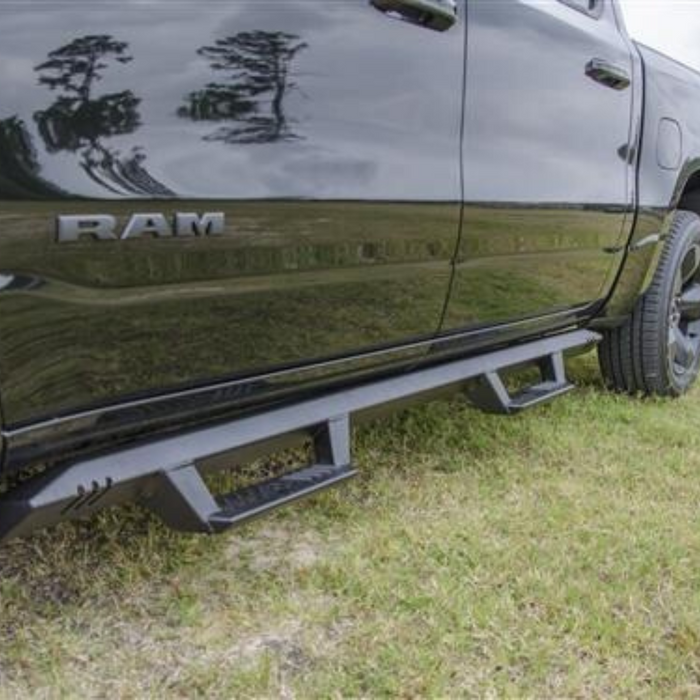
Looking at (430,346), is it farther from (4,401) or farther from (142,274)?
(4,401)

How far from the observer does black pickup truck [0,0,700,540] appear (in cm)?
131

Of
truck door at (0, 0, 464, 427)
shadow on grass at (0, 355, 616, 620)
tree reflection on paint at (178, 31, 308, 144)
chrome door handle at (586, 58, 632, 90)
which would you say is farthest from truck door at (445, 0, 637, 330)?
tree reflection on paint at (178, 31, 308, 144)

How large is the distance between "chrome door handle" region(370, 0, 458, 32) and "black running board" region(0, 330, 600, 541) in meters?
0.78

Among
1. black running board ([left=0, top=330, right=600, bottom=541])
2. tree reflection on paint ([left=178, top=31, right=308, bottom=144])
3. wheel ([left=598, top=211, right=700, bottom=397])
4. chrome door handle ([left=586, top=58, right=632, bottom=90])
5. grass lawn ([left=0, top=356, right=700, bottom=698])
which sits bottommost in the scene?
wheel ([left=598, top=211, right=700, bottom=397])

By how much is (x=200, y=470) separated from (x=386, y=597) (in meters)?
0.49

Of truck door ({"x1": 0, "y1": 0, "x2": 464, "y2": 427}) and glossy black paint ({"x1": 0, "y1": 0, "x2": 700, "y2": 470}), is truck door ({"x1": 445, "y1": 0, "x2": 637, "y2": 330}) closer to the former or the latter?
glossy black paint ({"x1": 0, "y1": 0, "x2": 700, "y2": 470})

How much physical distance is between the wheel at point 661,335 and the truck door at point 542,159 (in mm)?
412

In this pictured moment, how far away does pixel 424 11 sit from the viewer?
73.6 inches

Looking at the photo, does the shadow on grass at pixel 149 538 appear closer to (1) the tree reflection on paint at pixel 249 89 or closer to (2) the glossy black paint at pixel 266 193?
(2) the glossy black paint at pixel 266 193

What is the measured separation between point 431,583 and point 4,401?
96 cm

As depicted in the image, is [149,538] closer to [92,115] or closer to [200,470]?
[200,470]

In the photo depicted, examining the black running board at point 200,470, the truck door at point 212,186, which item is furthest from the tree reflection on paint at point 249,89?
the black running board at point 200,470

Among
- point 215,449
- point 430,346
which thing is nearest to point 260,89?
point 215,449

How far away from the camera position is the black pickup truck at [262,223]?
51.5 inches
